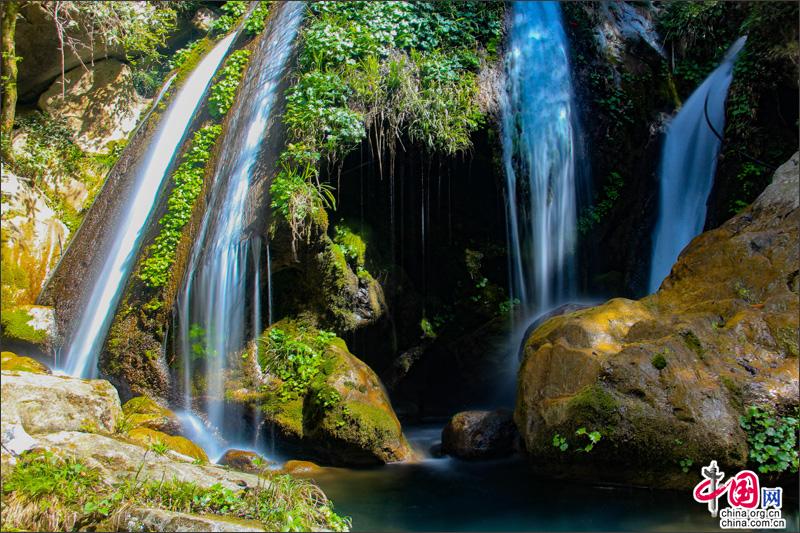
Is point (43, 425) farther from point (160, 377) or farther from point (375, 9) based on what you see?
point (375, 9)

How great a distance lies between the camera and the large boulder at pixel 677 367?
5.05 meters

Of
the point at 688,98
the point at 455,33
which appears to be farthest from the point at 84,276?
the point at 688,98

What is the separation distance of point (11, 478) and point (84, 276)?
A: 14.3 feet

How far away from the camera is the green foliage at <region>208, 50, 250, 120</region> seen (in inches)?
345

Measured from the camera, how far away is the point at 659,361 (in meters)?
5.29

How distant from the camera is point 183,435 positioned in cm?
691

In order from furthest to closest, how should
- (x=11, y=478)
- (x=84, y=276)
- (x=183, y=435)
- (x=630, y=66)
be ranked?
(x=630, y=66) < (x=84, y=276) < (x=183, y=435) < (x=11, y=478)

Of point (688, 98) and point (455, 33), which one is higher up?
point (455, 33)

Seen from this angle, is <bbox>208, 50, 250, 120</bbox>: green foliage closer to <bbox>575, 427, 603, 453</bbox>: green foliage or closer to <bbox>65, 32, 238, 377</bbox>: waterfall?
<bbox>65, 32, 238, 377</bbox>: waterfall

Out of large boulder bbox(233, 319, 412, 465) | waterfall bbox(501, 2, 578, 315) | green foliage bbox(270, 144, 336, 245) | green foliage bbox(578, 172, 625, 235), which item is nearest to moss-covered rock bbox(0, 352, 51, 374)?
large boulder bbox(233, 319, 412, 465)

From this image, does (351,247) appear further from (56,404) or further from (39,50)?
(39,50)

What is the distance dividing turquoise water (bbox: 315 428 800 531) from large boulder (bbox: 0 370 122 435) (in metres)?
2.08

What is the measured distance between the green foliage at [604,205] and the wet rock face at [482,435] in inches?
135

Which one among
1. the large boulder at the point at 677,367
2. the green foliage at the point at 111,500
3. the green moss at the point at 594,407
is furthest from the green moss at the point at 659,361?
the green foliage at the point at 111,500
